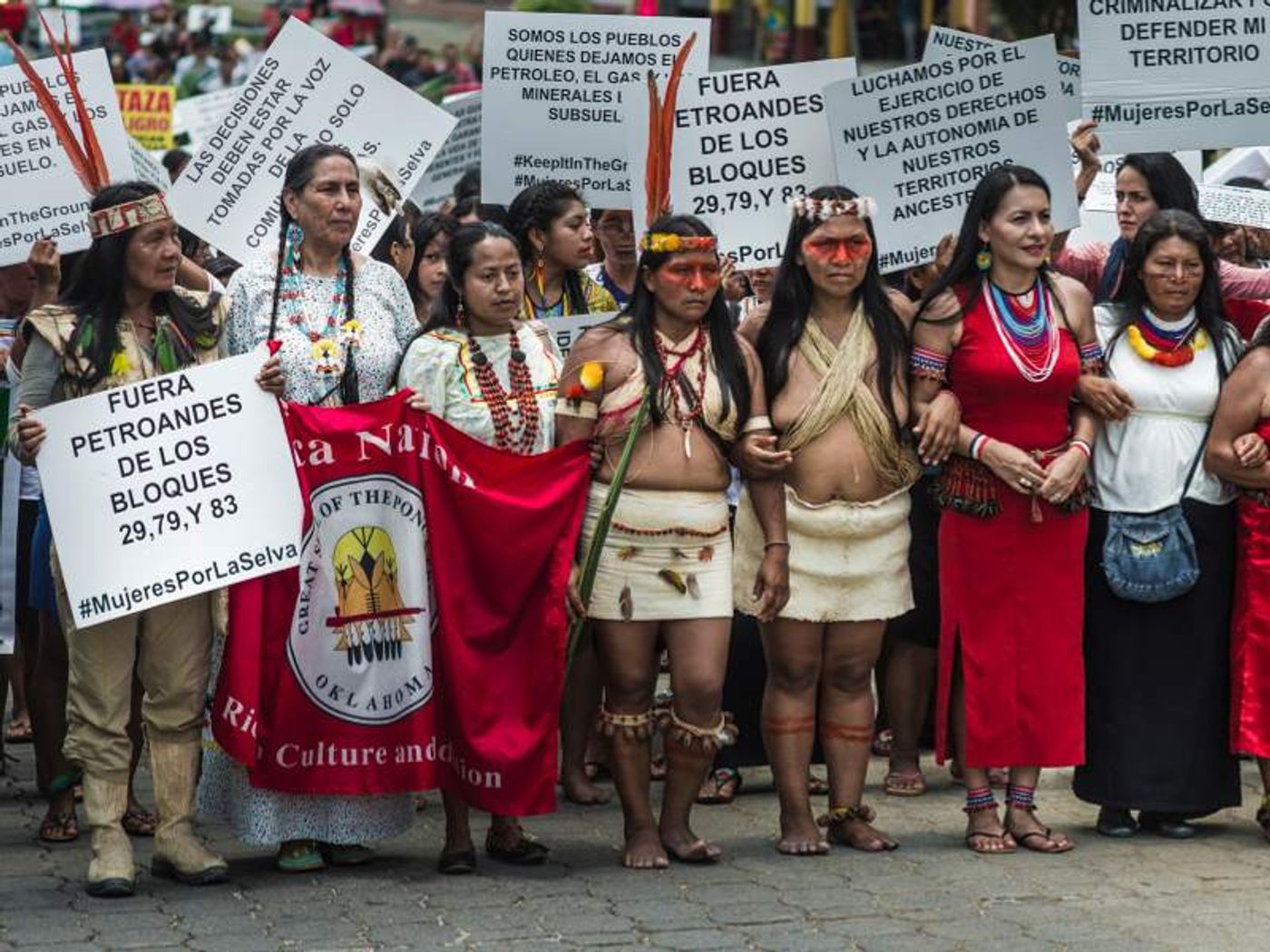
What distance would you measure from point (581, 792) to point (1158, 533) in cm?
209

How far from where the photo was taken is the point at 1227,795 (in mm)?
8008

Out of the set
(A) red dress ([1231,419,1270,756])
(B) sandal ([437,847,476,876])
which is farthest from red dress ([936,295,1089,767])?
(B) sandal ([437,847,476,876])

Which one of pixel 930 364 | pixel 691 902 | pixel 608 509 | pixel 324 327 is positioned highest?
pixel 324 327

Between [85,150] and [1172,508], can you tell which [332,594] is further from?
[1172,508]

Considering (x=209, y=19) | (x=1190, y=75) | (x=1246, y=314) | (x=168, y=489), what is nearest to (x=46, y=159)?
(x=168, y=489)

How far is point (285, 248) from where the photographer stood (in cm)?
758

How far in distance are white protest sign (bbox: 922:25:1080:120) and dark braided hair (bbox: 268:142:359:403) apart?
2.26 m

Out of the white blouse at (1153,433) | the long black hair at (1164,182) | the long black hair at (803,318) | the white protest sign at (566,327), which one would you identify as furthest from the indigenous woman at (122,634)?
the long black hair at (1164,182)

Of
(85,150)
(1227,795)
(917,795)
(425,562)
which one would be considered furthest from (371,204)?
(1227,795)

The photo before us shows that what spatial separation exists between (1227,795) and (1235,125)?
7.44ft

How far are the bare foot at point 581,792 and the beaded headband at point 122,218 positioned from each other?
2.46 meters

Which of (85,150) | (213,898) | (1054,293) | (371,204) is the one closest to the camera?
(213,898)

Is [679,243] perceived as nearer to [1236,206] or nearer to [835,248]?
[835,248]

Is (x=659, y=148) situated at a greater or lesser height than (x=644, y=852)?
greater
